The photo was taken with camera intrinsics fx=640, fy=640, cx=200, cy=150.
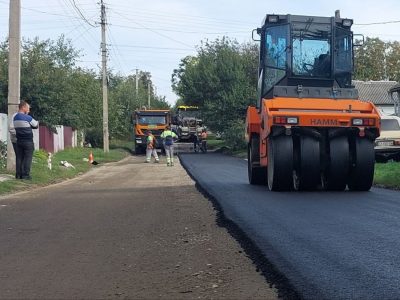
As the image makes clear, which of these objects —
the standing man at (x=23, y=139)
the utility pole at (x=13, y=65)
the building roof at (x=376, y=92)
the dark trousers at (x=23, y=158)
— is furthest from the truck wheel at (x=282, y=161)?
the building roof at (x=376, y=92)

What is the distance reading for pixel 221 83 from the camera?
138 ft

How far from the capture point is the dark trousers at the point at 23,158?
1452 centimetres

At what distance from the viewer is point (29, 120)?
47.3ft

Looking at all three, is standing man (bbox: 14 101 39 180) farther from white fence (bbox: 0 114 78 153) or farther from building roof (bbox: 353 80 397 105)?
building roof (bbox: 353 80 397 105)

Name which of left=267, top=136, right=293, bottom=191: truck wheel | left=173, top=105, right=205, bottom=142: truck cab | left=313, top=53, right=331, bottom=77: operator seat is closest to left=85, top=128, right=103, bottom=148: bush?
left=173, top=105, right=205, bottom=142: truck cab

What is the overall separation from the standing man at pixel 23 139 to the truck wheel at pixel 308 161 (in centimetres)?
600

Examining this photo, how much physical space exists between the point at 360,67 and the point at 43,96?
44776mm

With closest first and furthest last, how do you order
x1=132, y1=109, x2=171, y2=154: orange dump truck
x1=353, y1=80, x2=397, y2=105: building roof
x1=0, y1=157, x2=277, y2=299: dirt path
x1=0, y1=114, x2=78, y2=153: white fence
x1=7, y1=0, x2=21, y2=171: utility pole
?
x1=0, y1=157, x2=277, y2=299: dirt path → x1=7, y1=0, x2=21, y2=171: utility pole → x1=0, y1=114, x2=78, y2=153: white fence → x1=132, y1=109, x2=171, y2=154: orange dump truck → x1=353, y1=80, x2=397, y2=105: building roof

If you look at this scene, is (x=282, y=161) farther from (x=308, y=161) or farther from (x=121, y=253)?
(x=121, y=253)

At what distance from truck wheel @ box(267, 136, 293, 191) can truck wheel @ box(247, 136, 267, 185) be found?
1.92 m

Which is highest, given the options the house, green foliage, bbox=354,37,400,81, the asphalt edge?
green foliage, bbox=354,37,400,81

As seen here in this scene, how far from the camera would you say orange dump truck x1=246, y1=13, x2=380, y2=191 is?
1213cm

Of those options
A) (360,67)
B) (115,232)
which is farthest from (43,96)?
(360,67)

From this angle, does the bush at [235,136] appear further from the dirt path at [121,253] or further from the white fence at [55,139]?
the dirt path at [121,253]
